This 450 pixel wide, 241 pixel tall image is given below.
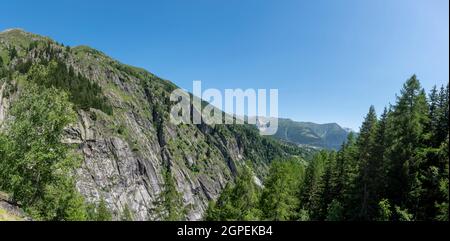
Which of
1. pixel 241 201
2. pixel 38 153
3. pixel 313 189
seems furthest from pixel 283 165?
pixel 38 153

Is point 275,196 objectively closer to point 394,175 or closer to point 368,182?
point 368,182

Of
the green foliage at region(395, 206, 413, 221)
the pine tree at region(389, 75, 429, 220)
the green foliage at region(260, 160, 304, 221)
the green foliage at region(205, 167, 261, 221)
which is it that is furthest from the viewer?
the green foliage at region(260, 160, 304, 221)

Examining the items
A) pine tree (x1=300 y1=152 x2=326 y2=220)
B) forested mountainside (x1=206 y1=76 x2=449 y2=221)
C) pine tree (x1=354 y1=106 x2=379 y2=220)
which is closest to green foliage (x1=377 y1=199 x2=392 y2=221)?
forested mountainside (x1=206 y1=76 x2=449 y2=221)

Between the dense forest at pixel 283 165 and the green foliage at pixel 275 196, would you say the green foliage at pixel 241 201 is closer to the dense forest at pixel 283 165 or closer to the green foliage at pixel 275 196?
the dense forest at pixel 283 165

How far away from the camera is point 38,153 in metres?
30.0

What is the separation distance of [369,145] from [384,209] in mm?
10766

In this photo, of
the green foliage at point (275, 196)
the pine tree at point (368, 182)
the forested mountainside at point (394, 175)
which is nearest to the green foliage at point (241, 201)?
the forested mountainside at point (394, 175)

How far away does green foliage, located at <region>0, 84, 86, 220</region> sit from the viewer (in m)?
30.4

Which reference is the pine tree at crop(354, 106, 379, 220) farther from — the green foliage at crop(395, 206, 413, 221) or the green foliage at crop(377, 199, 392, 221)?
the green foliage at crop(395, 206, 413, 221)

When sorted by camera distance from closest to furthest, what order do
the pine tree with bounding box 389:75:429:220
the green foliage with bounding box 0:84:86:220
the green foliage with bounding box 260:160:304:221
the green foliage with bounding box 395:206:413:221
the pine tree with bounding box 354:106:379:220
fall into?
the green foliage with bounding box 0:84:86:220, the green foliage with bounding box 395:206:413:221, the pine tree with bounding box 389:75:429:220, the pine tree with bounding box 354:106:379:220, the green foliage with bounding box 260:160:304:221

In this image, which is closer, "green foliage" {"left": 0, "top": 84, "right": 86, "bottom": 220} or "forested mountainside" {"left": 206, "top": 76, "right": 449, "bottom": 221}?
"green foliage" {"left": 0, "top": 84, "right": 86, "bottom": 220}

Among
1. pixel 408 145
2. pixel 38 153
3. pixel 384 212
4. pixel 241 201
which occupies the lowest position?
pixel 241 201
